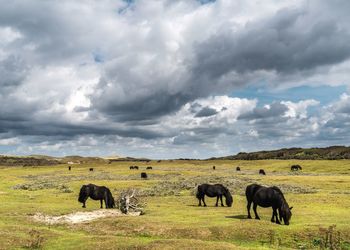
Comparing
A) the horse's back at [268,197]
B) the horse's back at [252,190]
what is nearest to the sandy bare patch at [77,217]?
the horse's back at [252,190]

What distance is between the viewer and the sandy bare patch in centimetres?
3275

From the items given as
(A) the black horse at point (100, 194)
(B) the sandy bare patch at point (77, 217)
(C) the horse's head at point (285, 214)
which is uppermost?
(A) the black horse at point (100, 194)

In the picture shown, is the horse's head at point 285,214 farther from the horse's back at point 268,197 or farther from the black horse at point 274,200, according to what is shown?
the horse's back at point 268,197

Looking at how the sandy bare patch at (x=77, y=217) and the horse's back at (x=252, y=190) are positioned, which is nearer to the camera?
the horse's back at (x=252, y=190)

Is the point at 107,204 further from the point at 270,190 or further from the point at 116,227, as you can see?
the point at 270,190

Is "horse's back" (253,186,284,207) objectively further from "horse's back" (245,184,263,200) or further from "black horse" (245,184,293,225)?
"horse's back" (245,184,263,200)

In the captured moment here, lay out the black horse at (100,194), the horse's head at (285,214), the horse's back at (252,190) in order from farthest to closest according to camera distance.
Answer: the black horse at (100,194) → the horse's back at (252,190) → the horse's head at (285,214)

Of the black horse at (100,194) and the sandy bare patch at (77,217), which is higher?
the black horse at (100,194)

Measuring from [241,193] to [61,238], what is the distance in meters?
33.0

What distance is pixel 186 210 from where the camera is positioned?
124 ft

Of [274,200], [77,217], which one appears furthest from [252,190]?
[77,217]

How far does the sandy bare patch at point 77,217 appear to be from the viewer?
3275cm

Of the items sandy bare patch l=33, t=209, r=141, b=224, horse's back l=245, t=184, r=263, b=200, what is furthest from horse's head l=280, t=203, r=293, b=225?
sandy bare patch l=33, t=209, r=141, b=224

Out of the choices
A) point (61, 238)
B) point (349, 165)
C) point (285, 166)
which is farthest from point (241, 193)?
point (285, 166)
